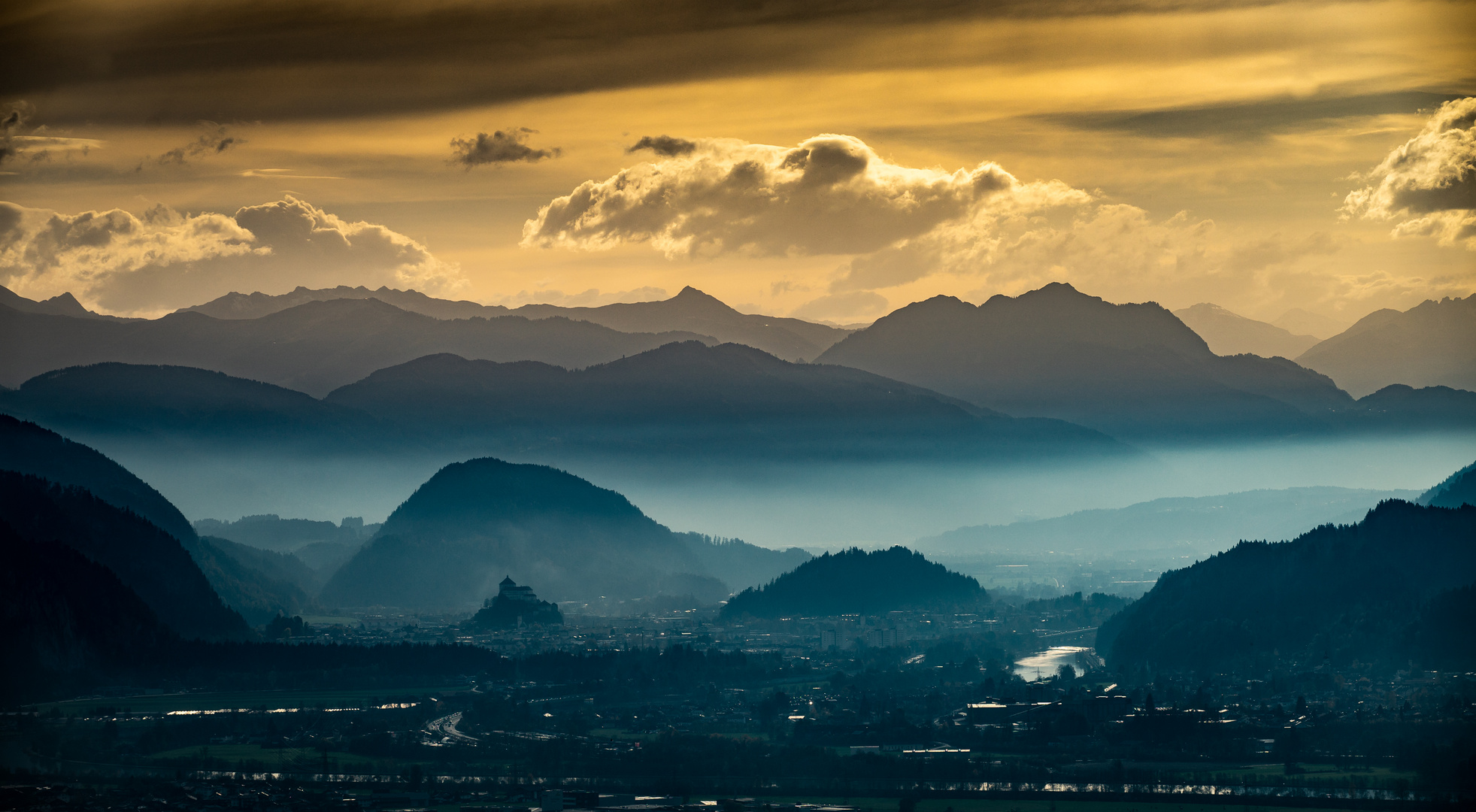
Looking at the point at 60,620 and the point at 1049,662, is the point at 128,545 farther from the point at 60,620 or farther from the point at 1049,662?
the point at 1049,662

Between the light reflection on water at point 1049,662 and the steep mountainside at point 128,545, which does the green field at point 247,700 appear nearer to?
the steep mountainside at point 128,545

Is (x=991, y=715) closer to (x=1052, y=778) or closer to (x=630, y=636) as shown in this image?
(x=1052, y=778)

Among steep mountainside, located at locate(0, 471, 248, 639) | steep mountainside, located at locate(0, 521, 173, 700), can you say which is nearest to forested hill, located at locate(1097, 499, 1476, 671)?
steep mountainside, located at locate(0, 521, 173, 700)

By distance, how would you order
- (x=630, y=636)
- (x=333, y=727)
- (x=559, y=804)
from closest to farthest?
(x=559, y=804) → (x=333, y=727) → (x=630, y=636)

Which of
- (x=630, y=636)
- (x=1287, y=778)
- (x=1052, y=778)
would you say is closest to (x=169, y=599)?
(x=630, y=636)

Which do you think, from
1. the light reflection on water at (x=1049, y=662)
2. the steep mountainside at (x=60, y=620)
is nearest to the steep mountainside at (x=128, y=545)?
the steep mountainside at (x=60, y=620)

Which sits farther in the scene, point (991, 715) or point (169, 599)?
point (169, 599)
